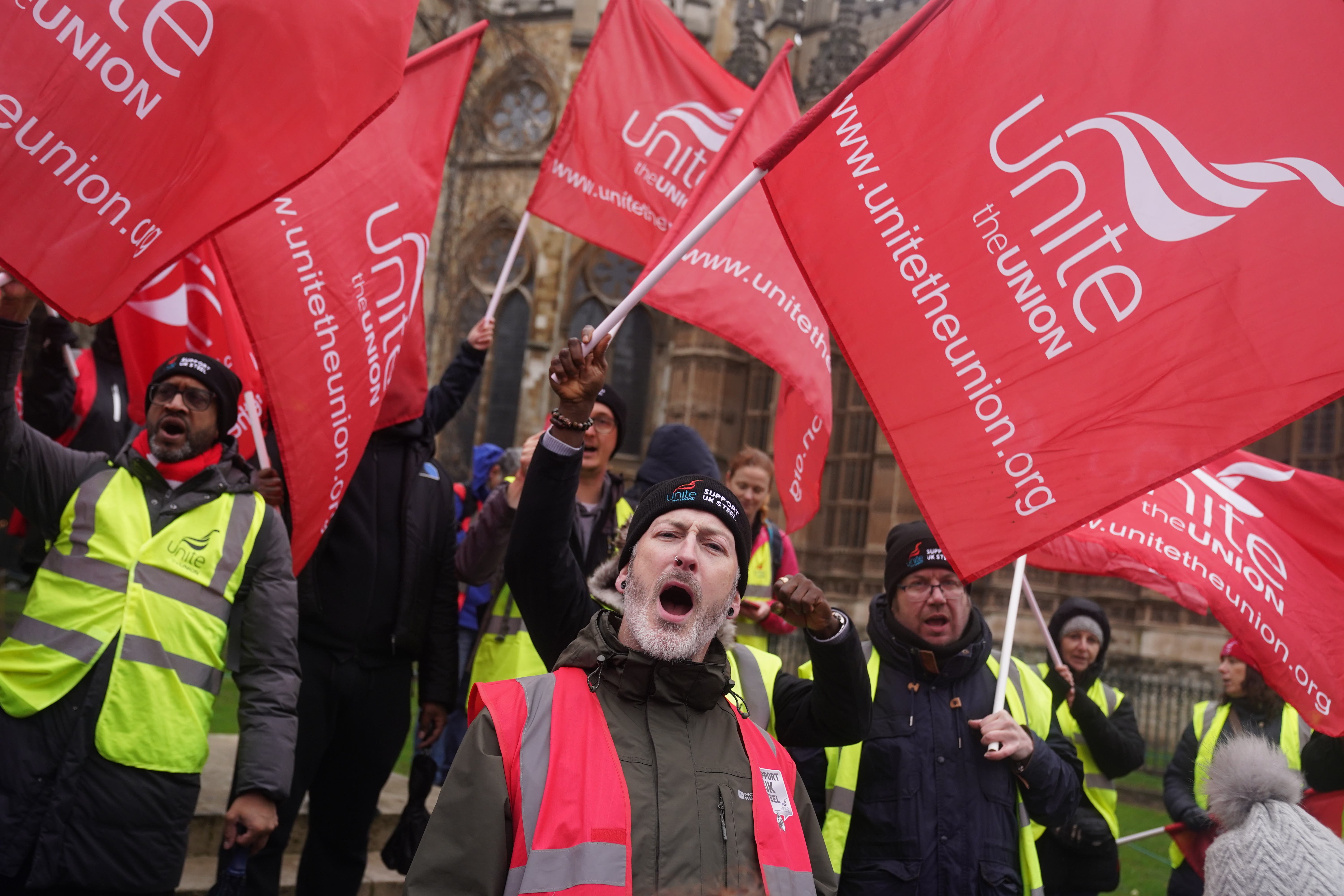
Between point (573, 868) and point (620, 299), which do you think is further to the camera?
point (620, 299)

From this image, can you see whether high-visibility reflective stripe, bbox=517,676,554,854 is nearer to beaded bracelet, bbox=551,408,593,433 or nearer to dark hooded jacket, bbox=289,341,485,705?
beaded bracelet, bbox=551,408,593,433

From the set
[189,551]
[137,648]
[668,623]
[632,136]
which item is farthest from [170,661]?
[632,136]

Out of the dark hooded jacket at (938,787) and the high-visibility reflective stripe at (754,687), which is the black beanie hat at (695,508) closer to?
the high-visibility reflective stripe at (754,687)

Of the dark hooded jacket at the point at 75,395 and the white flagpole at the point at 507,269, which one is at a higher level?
the white flagpole at the point at 507,269

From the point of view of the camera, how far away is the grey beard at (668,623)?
2338mm

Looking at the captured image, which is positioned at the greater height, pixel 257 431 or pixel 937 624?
pixel 257 431

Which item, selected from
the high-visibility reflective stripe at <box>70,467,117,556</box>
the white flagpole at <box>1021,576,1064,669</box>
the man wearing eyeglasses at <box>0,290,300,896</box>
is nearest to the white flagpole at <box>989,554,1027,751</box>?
the white flagpole at <box>1021,576,1064,669</box>

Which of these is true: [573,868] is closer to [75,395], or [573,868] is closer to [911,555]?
[911,555]

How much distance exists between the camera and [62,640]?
302 cm

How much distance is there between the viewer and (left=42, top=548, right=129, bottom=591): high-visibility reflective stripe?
10.1 ft

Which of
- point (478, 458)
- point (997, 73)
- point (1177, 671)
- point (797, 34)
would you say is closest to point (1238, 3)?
point (997, 73)

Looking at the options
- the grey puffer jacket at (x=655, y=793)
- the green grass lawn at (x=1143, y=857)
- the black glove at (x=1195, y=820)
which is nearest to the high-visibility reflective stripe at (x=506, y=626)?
the grey puffer jacket at (x=655, y=793)

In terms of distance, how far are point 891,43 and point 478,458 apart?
4392 mm

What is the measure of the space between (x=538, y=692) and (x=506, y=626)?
1.78 metres
